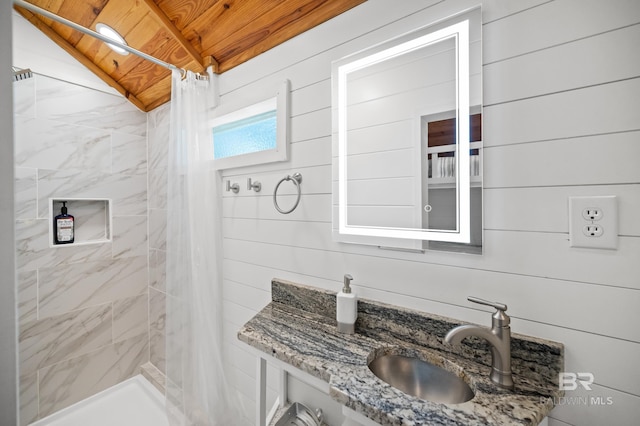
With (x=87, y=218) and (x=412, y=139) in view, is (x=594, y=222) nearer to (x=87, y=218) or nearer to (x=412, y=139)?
(x=412, y=139)

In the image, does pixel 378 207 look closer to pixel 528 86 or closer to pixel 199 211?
pixel 528 86

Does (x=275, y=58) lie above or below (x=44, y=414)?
above

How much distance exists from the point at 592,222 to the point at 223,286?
1768 millimetres

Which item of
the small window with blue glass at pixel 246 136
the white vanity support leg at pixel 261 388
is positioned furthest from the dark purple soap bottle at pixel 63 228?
the white vanity support leg at pixel 261 388

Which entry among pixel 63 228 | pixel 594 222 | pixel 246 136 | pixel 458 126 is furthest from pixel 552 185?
pixel 63 228

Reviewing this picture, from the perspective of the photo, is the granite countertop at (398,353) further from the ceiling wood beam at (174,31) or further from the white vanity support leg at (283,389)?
the ceiling wood beam at (174,31)

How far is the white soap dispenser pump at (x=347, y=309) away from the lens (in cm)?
108

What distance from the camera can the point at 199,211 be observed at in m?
1.61

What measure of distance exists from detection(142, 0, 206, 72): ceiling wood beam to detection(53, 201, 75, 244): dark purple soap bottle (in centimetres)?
141

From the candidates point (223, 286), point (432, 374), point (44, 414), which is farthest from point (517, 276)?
point (44, 414)

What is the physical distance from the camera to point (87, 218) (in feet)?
6.93

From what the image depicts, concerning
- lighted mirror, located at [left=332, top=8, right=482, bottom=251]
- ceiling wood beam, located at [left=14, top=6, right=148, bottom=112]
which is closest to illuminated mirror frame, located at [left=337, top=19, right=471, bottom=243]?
lighted mirror, located at [left=332, top=8, right=482, bottom=251]

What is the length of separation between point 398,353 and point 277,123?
1178 mm

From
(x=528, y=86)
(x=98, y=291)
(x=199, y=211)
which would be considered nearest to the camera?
(x=528, y=86)
